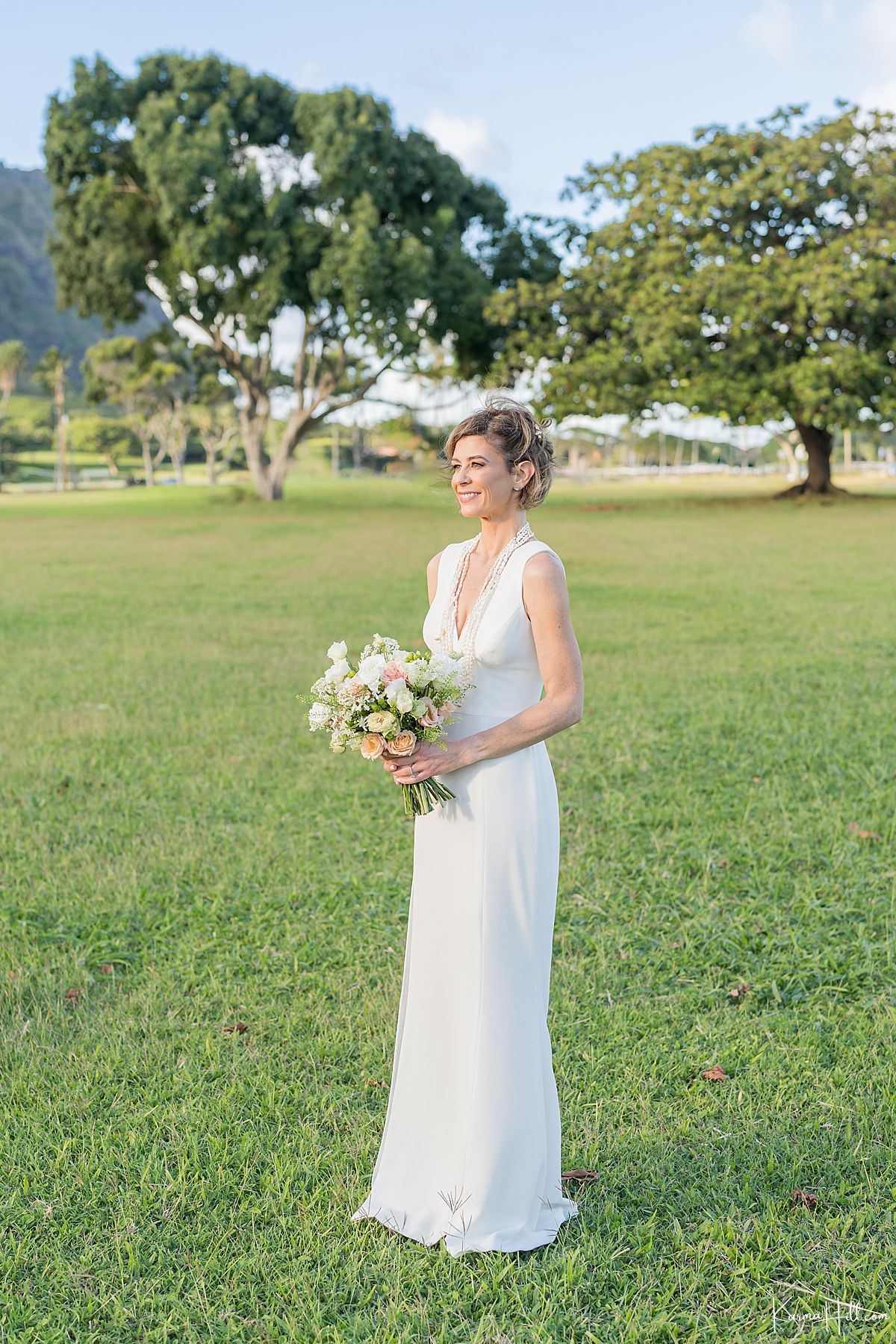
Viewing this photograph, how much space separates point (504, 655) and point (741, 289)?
3054 cm

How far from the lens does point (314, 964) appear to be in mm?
4750

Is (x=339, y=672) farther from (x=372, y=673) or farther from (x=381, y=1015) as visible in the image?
(x=381, y=1015)

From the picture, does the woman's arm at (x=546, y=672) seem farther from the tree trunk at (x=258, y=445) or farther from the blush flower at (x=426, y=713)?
the tree trunk at (x=258, y=445)

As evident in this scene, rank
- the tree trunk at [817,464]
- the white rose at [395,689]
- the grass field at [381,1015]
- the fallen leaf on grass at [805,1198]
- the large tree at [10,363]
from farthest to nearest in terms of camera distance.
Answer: the large tree at [10,363] < the tree trunk at [817,464] < the fallen leaf on grass at [805,1198] < the grass field at [381,1015] < the white rose at [395,689]

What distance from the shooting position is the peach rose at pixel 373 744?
272cm

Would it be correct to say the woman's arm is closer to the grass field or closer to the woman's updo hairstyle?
the woman's updo hairstyle

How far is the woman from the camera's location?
9.16ft

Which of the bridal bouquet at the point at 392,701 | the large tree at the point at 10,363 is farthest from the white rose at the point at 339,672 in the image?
the large tree at the point at 10,363

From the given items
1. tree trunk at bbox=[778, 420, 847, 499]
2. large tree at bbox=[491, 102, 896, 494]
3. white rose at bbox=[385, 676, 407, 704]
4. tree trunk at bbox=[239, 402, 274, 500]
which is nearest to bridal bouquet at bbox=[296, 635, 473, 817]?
white rose at bbox=[385, 676, 407, 704]

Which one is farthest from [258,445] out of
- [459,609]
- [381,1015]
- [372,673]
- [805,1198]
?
[805,1198]

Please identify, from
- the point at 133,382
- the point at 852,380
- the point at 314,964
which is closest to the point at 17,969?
the point at 314,964

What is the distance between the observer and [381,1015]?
4.29m

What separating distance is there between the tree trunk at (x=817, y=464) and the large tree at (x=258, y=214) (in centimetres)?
Answer: 1071

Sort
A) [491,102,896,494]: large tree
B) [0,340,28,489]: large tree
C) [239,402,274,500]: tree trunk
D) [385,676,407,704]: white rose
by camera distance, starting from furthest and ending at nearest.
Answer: [0,340,28,489]: large tree < [239,402,274,500]: tree trunk < [491,102,896,494]: large tree < [385,676,407,704]: white rose
